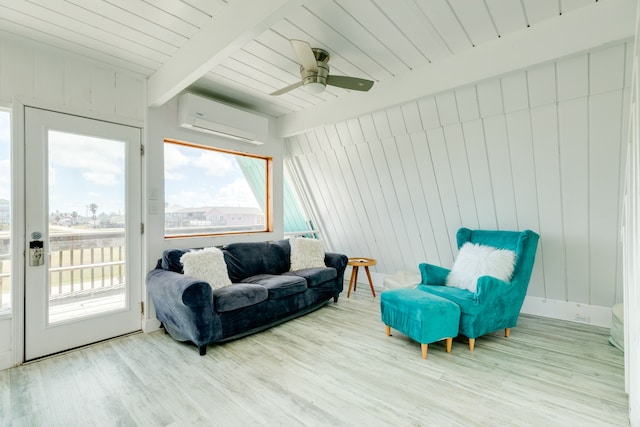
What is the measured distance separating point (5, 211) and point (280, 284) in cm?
233

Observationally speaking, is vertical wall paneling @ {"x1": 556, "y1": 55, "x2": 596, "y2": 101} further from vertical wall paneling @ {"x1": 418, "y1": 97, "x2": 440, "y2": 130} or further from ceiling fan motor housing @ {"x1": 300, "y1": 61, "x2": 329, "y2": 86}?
ceiling fan motor housing @ {"x1": 300, "y1": 61, "x2": 329, "y2": 86}

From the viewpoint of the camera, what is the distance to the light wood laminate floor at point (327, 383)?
1.78 m

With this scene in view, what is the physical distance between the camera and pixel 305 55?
7.29 ft

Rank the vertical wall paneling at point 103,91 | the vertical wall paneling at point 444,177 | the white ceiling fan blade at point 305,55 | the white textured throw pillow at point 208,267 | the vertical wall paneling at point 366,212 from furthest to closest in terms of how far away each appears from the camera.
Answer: the vertical wall paneling at point 366,212 → the vertical wall paneling at point 444,177 → the white textured throw pillow at point 208,267 → the vertical wall paneling at point 103,91 → the white ceiling fan blade at point 305,55

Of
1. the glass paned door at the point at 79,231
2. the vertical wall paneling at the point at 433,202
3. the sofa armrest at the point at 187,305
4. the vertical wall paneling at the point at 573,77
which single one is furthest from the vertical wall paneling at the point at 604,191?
the glass paned door at the point at 79,231

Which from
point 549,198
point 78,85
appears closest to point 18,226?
point 78,85

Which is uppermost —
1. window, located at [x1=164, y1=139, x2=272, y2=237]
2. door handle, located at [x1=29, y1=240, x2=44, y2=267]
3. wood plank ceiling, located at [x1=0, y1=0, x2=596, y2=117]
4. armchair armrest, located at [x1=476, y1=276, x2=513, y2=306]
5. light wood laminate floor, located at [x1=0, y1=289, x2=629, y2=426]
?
wood plank ceiling, located at [x1=0, y1=0, x2=596, y2=117]

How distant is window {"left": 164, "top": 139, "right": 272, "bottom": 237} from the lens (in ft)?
11.4

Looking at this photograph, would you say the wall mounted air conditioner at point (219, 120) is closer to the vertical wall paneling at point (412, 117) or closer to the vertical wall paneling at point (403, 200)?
the vertical wall paneling at point (403, 200)

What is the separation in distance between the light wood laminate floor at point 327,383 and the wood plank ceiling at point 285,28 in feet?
7.56

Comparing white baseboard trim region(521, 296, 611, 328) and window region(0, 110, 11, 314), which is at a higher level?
window region(0, 110, 11, 314)

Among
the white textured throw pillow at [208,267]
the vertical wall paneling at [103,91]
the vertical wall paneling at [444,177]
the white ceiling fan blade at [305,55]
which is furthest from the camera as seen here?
the vertical wall paneling at [444,177]

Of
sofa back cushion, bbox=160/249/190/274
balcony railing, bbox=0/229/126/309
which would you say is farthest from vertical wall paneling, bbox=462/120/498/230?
balcony railing, bbox=0/229/126/309

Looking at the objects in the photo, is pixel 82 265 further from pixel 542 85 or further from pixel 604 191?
pixel 604 191
